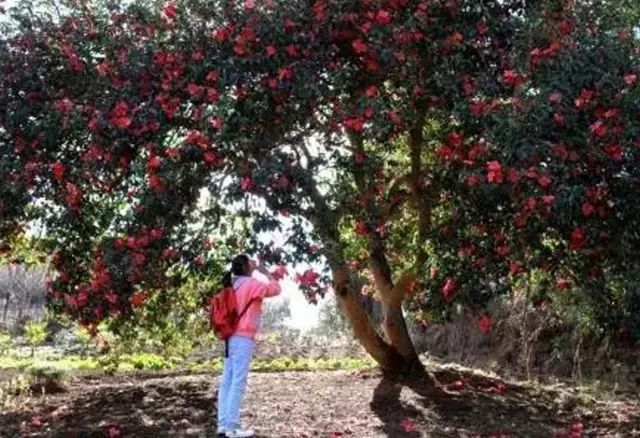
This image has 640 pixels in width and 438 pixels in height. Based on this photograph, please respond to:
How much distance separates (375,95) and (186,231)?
1680 mm

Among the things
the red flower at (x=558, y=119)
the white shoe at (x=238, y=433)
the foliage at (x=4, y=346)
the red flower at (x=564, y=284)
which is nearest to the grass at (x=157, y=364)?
the foliage at (x=4, y=346)

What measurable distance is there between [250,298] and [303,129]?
1.26 m

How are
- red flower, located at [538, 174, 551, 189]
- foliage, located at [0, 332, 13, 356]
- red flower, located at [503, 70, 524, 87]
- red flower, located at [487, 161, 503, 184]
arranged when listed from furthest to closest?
1. foliage, located at [0, 332, 13, 356]
2. red flower, located at [503, 70, 524, 87]
3. red flower, located at [487, 161, 503, 184]
4. red flower, located at [538, 174, 551, 189]

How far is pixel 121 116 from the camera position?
5.66 m

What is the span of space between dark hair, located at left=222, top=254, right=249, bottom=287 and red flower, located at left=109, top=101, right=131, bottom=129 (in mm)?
1205

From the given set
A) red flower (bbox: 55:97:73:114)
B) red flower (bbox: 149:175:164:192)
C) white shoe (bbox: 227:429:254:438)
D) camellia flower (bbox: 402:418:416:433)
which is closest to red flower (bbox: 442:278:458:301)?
camellia flower (bbox: 402:418:416:433)

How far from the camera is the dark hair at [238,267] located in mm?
5773

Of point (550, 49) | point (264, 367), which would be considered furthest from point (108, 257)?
point (264, 367)

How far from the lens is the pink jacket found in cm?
573

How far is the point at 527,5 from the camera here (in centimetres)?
629

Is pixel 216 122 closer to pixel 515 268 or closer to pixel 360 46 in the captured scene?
pixel 360 46

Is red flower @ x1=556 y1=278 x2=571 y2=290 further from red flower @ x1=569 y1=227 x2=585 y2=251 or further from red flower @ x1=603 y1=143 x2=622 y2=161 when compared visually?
A: red flower @ x1=603 y1=143 x2=622 y2=161

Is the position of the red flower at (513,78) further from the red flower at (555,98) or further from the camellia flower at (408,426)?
the camellia flower at (408,426)

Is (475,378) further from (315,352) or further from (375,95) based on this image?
(315,352)
